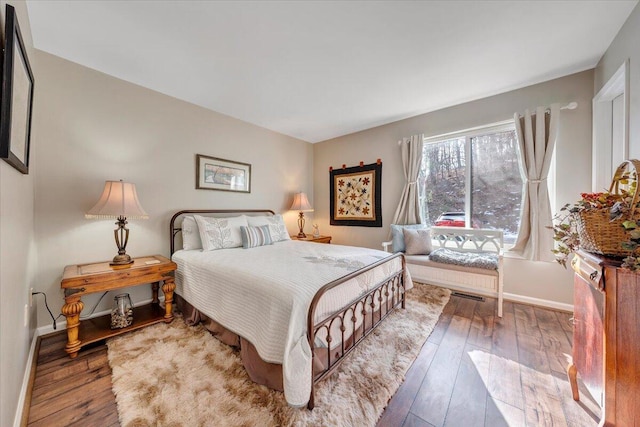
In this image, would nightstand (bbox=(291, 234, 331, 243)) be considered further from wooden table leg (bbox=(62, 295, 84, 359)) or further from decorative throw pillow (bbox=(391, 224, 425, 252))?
wooden table leg (bbox=(62, 295, 84, 359))

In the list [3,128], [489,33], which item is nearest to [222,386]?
[3,128]

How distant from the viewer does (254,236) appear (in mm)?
2832

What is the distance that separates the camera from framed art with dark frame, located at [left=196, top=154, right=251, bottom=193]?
3.11 m

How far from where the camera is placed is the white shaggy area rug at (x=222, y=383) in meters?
1.25

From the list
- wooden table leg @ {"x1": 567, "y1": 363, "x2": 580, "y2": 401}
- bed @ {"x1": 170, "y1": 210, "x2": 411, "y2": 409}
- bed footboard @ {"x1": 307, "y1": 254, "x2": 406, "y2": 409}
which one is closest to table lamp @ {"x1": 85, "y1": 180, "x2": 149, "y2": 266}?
bed @ {"x1": 170, "y1": 210, "x2": 411, "y2": 409}

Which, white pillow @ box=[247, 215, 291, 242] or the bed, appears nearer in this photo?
the bed

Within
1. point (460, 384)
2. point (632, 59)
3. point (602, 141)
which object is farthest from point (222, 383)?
point (602, 141)

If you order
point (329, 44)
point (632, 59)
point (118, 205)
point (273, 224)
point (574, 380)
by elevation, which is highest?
point (329, 44)

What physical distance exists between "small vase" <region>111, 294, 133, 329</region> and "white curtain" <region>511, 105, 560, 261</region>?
4236mm

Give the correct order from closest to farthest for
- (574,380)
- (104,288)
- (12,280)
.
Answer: (12,280) → (574,380) → (104,288)

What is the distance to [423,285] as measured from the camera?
3273 mm

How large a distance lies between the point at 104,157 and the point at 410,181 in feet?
12.5

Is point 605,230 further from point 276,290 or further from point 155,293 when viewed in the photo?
point 155,293

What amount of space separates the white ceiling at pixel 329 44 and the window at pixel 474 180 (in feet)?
2.04
